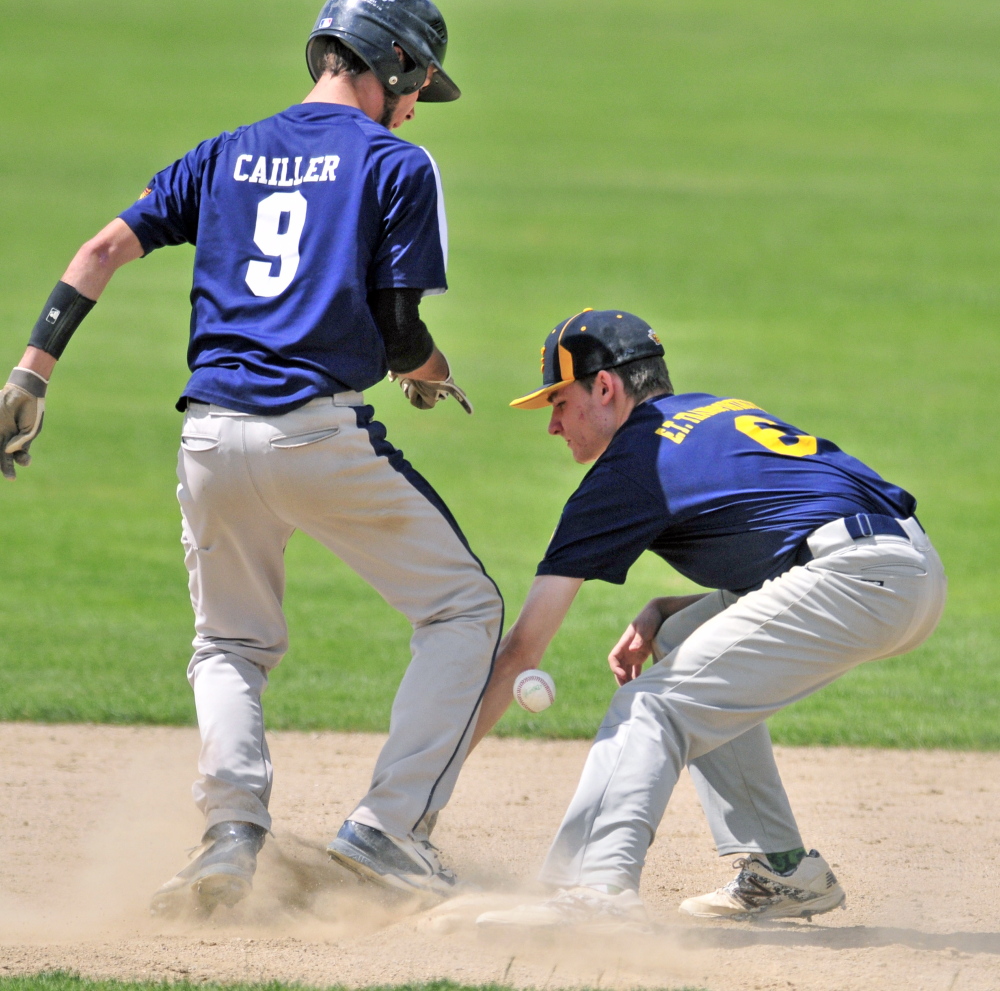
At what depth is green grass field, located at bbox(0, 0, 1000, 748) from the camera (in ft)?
27.5

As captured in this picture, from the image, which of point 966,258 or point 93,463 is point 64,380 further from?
point 966,258

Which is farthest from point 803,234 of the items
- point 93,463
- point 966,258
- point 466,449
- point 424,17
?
point 424,17

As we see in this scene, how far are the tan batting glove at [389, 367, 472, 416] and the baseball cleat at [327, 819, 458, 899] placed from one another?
143cm

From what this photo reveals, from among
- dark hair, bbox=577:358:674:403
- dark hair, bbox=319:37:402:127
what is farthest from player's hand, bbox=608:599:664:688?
dark hair, bbox=319:37:402:127

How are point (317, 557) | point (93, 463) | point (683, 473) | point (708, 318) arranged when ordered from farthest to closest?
point (708, 318), point (93, 463), point (317, 557), point (683, 473)

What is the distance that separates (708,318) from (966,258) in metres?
6.37

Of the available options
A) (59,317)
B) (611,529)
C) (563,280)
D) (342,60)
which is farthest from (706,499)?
(563,280)

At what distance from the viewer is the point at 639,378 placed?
4.35 meters

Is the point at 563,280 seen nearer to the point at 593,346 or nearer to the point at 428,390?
the point at 428,390

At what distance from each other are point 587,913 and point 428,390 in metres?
1.89

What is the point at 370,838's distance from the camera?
408 centimetres

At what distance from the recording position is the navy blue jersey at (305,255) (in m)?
4.05

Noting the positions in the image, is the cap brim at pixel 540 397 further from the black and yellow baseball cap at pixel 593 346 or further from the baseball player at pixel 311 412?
the baseball player at pixel 311 412

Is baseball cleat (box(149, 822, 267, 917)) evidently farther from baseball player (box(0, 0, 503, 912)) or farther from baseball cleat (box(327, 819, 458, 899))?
baseball cleat (box(327, 819, 458, 899))
